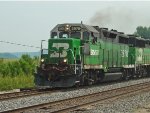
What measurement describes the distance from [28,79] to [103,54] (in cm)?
532

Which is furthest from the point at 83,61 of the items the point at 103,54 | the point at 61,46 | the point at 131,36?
the point at 131,36

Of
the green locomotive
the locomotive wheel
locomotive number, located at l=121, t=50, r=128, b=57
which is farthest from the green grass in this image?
locomotive number, located at l=121, t=50, r=128, b=57

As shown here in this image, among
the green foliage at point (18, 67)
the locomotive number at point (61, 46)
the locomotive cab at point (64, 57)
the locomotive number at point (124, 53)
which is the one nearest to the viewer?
the locomotive cab at point (64, 57)

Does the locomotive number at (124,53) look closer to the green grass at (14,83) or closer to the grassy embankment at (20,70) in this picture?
the grassy embankment at (20,70)

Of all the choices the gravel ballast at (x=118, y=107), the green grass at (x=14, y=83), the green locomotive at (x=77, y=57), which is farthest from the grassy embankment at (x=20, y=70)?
the gravel ballast at (x=118, y=107)

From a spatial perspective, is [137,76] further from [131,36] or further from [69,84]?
[69,84]

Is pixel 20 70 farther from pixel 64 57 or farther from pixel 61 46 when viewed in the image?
pixel 64 57

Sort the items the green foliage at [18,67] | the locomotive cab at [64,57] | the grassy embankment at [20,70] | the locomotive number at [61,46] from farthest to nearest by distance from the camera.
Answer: the green foliage at [18,67], the grassy embankment at [20,70], the locomotive number at [61,46], the locomotive cab at [64,57]

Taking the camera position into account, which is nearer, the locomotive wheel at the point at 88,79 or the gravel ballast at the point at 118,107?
the gravel ballast at the point at 118,107

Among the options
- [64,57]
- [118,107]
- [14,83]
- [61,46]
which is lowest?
[118,107]

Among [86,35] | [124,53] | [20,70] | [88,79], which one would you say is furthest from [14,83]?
[124,53]

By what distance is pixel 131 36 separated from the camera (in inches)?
1266

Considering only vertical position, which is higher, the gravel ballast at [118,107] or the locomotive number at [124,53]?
the locomotive number at [124,53]

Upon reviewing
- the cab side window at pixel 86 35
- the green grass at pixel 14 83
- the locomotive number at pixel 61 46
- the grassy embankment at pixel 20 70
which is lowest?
the green grass at pixel 14 83
